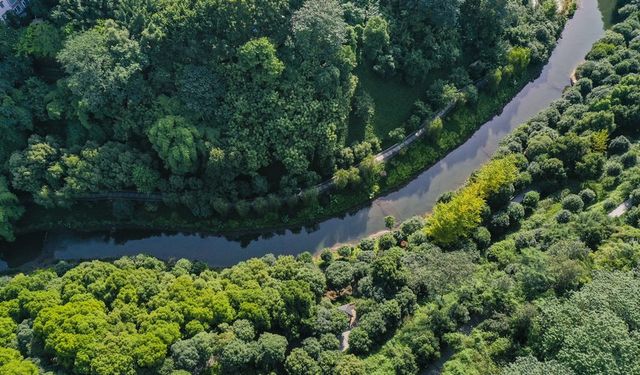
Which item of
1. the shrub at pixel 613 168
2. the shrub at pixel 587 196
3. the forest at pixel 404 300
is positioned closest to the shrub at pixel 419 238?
the forest at pixel 404 300

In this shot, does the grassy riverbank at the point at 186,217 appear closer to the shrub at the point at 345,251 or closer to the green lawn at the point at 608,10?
the shrub at the point at 345,251

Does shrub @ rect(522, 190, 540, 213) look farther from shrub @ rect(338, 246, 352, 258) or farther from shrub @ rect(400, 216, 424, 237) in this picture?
shrub @ rect(338, 246, 352, 258)

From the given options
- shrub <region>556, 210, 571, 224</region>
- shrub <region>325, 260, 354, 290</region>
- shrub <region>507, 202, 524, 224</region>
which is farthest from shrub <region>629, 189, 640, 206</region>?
shrub <region>325, 260, 354, 290</region>

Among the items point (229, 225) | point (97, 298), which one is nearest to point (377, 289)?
point (229, 225)

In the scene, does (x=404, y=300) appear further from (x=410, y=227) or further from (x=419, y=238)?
(x=410, y=227)

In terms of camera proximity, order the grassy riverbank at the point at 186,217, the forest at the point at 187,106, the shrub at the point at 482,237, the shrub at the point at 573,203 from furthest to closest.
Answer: the grassy riverbank at the point at 186,217
the forest at the point at 187,106
the shrub at the point at 573,203
the shrub at the point at 482,237

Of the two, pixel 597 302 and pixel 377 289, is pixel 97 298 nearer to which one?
pixel 377 289

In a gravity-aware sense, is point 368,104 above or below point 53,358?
above
